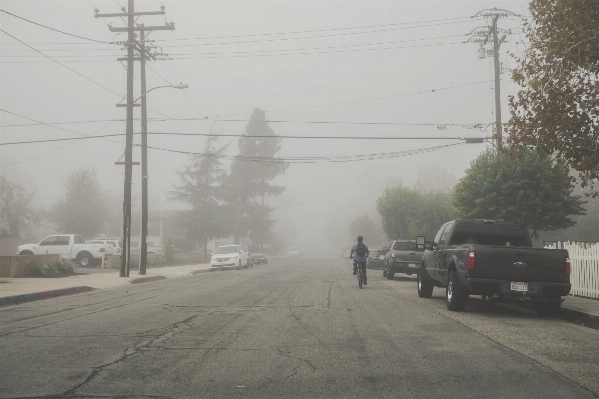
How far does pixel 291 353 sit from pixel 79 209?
69.3 m

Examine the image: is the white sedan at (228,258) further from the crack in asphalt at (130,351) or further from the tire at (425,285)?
the crack in asphalt at (130,351)

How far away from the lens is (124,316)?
12.1 meters

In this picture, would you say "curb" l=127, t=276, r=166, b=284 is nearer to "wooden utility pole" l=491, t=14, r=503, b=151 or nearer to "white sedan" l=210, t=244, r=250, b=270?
"white sedan" l=210, t=244, r=250, b=270

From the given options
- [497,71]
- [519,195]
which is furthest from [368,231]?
[519,195]

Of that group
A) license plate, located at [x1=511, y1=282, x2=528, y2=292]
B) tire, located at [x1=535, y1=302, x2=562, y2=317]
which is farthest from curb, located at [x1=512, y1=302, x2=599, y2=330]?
license plate, located at [x1=511, y1=282, x2=528, y2=292]

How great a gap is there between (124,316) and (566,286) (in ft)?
29.9

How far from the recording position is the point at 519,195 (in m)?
25.7

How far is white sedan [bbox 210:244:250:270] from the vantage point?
3988 centimetres

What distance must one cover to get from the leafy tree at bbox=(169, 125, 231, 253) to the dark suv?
3960 centimetres

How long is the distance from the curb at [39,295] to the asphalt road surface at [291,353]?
2.12 metres

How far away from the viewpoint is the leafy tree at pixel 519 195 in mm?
25734

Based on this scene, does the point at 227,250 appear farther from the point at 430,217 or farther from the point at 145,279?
the point at 430,217

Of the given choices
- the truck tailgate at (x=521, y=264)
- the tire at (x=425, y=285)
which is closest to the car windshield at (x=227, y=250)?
the tire at (x=425, y=285)

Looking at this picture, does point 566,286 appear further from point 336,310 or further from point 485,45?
point 485,45
